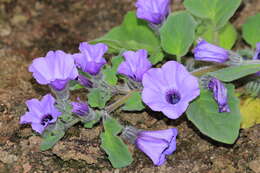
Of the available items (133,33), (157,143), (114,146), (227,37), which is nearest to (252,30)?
(227,37)

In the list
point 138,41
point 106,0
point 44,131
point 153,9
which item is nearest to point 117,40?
point 138,41

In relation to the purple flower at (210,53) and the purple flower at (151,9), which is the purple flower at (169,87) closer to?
the purple flower at (210,53)

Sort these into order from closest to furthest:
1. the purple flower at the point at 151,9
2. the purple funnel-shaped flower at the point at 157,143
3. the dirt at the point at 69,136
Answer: the purple funnel-shaped flower at the point at 157,143 → the dirt at the point at 69,136 → the purple flower at the point at 151,9

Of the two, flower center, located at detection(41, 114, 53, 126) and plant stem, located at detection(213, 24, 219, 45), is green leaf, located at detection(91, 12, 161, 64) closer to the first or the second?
plant stem, located at detection(213, 24, 219, 45)

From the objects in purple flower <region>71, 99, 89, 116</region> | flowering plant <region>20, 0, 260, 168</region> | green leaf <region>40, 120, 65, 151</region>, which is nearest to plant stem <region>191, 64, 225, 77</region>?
flowering plant <region>20, 0, 260, 168</region>

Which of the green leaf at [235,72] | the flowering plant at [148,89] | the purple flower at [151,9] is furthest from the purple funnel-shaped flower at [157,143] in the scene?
the purple flower at [151,9]

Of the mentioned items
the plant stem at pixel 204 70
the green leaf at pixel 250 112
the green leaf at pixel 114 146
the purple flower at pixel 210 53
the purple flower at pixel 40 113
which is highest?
the purple flower at pixel 210 53

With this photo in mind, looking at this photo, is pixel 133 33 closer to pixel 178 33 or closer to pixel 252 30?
pixel 178 33
